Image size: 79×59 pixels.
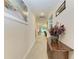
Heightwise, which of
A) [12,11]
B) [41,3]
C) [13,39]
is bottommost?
[13,39]

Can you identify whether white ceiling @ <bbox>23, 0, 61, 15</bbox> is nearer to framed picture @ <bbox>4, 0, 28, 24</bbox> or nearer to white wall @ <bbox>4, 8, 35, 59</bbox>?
framed picture @ <bbox>4, 0, 28, 24</bbox>

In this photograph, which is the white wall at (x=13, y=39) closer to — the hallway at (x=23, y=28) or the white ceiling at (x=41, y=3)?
the hallway at (x=23, y=28)

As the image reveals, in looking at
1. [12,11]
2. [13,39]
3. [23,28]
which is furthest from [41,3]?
[13,39]

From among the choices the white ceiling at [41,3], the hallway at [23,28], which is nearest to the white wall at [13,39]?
the hallway at [23,28]

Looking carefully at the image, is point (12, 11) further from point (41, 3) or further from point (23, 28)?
point (41, 3)

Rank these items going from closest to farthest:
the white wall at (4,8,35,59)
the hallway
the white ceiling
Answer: the white wall at (4,8,35,59)
the hallway
the white ceiling

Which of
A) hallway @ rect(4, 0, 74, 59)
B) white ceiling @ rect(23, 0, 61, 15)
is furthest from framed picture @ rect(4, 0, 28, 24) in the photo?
white ceiling @ rect(23, 0, 61, 15)

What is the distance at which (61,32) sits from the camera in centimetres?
322

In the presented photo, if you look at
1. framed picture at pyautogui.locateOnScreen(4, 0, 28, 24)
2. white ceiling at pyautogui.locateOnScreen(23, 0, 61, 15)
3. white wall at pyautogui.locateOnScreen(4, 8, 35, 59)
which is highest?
white ceiling at pyautogui.locateOnScreen(23, 0, 61, 15)
